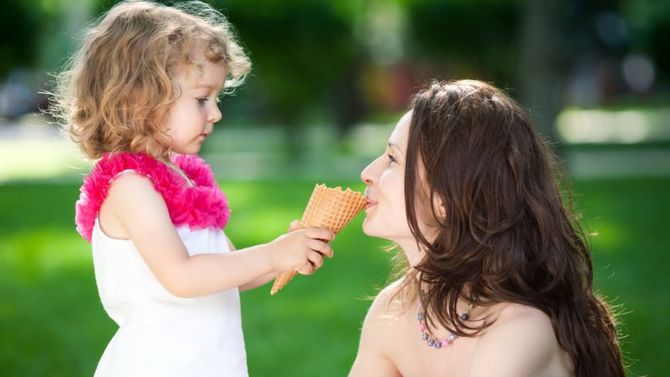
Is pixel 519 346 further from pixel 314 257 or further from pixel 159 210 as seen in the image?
pixel 159 210

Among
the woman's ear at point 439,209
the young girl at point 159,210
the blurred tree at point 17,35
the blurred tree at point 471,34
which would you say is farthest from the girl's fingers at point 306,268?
the blurred tree at point 471,34

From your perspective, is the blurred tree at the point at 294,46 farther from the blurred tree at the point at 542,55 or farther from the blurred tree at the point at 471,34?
the blurred tree at the point at 471,34

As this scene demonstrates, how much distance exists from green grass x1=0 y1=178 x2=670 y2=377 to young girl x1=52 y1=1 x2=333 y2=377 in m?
2.32

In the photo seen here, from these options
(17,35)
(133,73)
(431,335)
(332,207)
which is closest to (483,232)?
(431,335)

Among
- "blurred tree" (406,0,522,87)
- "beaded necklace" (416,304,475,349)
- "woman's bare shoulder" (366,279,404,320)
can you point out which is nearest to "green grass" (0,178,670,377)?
"woman's bare shoulder" (366,279,404,320)

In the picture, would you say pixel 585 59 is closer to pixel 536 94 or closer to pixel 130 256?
pixel 536 94

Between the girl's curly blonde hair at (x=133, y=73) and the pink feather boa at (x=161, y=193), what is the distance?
2.9 inches

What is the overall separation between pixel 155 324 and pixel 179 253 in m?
0.30

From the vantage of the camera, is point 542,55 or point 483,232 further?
point 542,55

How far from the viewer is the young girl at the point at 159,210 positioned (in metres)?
3.30

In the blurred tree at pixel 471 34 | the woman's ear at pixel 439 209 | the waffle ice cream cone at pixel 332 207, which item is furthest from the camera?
the blurred tree at pixel 471 34

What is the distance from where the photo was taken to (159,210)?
3301mm

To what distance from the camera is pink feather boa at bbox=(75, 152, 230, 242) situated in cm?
338

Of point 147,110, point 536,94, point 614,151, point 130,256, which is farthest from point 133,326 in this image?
point 614,151
